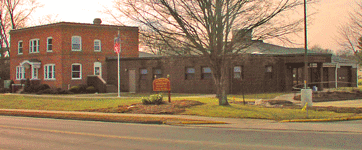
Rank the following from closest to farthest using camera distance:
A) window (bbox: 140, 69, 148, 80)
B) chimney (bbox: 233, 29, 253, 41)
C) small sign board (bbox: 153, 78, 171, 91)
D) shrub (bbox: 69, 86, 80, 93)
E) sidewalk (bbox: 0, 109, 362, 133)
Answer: sidewalk (bbox: 0, 109, 362, 133)
chimney (bbox: 233, 29, 253, 41)
small sign board (bbox: 153, 78, 171, 91)
shrub (bbox: 69, 86, 80, 93)
window (bbox: 140, 69, 148, 80)

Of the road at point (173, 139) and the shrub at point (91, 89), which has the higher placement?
the shrub at point (91, 89)

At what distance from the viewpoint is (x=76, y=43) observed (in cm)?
3694

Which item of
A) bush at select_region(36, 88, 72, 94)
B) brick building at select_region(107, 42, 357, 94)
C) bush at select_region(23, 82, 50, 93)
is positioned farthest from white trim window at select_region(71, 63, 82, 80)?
brick building at select_region(107, 42, 357, 94)

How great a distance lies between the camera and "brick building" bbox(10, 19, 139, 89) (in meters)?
36.3

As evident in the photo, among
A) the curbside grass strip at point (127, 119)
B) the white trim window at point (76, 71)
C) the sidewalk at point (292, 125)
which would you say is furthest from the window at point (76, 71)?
the sidewalk at point (292, 125)

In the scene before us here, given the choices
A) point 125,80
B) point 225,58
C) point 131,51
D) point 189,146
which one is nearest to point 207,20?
point 225,58

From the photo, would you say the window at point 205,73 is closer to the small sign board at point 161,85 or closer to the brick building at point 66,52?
the brick building at point 66,52

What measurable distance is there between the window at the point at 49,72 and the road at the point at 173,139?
25.6 m

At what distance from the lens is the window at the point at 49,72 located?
37188 millimetres

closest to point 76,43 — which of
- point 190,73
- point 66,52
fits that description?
point 66,52

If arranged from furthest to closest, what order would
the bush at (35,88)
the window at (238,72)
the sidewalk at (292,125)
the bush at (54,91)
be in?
the bush at (35,88), the bush at (54,91), the window at (238,72), the sidewalk at (292,125)

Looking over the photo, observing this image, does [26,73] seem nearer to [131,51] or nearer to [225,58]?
[131,51]

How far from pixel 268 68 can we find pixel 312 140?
73.9 ft

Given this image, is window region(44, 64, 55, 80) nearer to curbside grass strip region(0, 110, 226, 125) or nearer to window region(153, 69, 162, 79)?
window region(153, 69, 162, 79)
